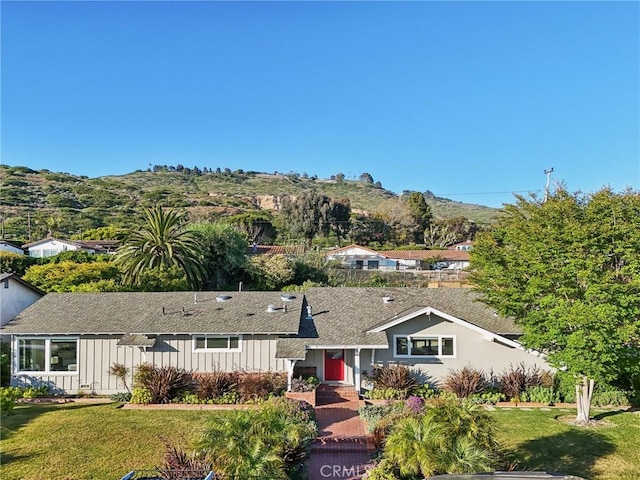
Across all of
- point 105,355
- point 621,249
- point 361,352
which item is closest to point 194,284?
point 105,355

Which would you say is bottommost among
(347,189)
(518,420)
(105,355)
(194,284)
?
(518,420)

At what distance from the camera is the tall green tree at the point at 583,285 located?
15133 mm

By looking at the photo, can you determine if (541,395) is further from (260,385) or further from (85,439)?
(85,439)

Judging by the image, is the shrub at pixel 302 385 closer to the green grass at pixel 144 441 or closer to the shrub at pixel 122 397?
the green grass at pixel 144 441

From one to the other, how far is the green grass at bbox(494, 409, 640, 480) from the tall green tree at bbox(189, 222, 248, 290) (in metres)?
25.4

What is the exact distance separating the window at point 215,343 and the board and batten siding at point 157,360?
0.60 feet

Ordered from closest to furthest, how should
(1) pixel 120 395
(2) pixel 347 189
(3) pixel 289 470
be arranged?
(3) pixel 289 470 < (1) pixel 120 395 < (2) pixel 347 189

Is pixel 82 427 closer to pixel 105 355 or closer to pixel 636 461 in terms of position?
pixel 105 355

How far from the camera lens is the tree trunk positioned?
1658 cm

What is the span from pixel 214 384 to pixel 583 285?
14.5 m

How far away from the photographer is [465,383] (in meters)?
19.8

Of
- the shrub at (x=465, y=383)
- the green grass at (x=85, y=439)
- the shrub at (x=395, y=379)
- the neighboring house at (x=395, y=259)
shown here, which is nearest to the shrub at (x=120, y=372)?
the green grass at (x=85, y=439)

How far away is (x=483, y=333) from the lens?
20719 millimetres

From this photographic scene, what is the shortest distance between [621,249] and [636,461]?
21.2 feet
